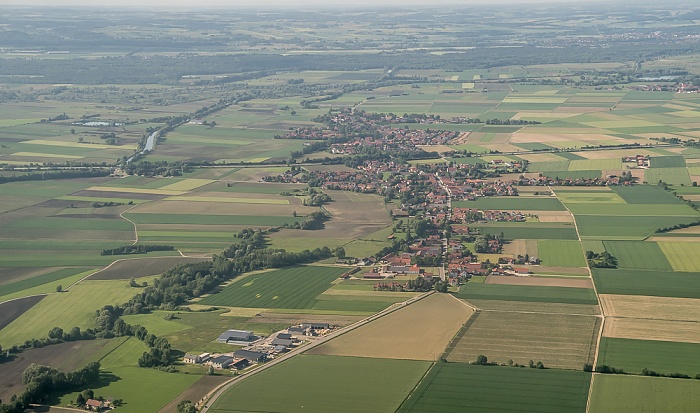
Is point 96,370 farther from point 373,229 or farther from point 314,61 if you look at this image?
point 314,61

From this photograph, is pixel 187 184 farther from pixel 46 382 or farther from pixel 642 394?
pixel 642 394

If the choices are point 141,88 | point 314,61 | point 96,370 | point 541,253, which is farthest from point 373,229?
point 314,61

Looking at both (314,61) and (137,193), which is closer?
(137,193)

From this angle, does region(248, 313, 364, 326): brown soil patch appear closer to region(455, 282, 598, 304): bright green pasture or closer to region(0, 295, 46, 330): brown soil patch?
region(455, 282, 598, 304): bright green pasture

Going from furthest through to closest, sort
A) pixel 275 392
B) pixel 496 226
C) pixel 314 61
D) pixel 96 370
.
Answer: pixel 314 61 < pixel 496 226 < pixel 96 370 < pixel 275 392

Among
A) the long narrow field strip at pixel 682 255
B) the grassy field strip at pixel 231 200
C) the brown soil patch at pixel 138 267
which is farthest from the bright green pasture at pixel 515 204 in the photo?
the brown soil patch at pixel 138 267

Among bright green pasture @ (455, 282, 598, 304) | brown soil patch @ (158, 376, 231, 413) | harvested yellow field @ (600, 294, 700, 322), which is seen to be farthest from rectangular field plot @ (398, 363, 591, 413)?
bright green pasture @ (455, 282, 598, 304)

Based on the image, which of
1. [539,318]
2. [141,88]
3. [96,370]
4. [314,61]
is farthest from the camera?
[314,61]
